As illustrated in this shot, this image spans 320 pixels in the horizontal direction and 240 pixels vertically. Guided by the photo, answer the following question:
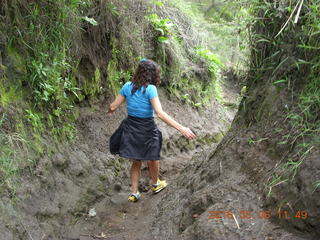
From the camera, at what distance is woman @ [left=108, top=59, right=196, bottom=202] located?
15.0ft

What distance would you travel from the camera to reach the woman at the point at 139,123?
4578 mm

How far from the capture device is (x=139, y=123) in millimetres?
4707

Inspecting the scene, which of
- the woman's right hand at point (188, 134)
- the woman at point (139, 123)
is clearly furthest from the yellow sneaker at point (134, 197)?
the woman's right hand at point (188, 134)

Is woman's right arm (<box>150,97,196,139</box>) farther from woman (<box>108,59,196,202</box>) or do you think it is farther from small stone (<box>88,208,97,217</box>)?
small stone (<box>88,208,97,217</box>)

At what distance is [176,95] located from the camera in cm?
806

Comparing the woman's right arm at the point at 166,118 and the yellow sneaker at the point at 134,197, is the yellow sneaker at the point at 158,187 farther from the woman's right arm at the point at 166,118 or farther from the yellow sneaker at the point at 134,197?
the woman's right arm at the point at 166,118

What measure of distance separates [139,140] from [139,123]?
0.78 ft

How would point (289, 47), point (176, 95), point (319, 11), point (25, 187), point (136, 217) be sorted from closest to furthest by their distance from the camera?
point (319, 11), point (289, 47), point (25, 187), point (136, 217), point (176, 95)

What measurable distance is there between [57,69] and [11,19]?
86 cm

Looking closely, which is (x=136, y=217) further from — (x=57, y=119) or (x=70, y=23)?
(x=70, y=23)

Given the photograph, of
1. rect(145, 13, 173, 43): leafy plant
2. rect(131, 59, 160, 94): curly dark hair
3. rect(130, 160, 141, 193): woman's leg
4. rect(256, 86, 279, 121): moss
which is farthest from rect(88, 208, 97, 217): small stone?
rect(145, 13, 173, 43): leafy plant

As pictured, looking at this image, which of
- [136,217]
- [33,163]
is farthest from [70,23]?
[136,217]

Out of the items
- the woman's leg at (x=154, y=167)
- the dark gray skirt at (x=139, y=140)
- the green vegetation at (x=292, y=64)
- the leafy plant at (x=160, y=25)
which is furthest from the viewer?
the leafy plant at (x=160, y=25)

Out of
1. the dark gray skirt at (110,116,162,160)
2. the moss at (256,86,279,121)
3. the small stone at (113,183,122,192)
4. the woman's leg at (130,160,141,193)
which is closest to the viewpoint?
the moss at (256,86,279,121)
